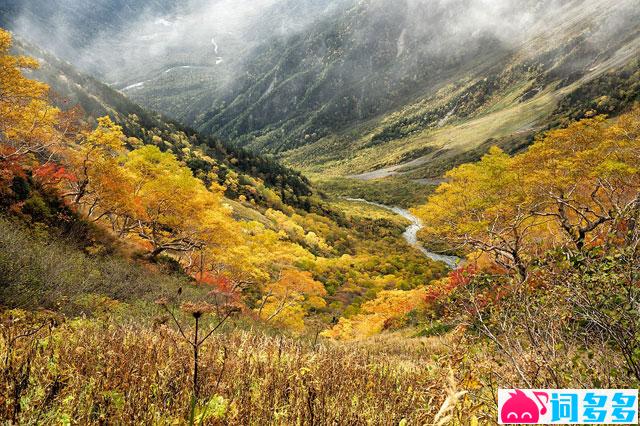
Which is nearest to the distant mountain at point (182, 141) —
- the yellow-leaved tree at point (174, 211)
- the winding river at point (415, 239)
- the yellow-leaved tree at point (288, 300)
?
the winding river at point (415, 239)

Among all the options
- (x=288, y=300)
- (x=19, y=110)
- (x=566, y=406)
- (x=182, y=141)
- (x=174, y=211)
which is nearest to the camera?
(x=566, y=406)

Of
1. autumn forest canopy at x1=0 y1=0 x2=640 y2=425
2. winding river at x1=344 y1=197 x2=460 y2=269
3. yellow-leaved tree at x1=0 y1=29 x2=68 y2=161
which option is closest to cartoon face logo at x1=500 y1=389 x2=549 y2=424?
autumn forest canopy at x1=0 y1=0 x2=640 y2=425

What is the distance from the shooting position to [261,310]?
2042 cm

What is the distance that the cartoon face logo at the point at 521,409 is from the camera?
2648 millimetres

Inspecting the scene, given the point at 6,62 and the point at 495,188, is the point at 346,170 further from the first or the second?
the point at 6,62

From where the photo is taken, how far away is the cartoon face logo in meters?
2.65

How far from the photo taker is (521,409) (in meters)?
2.75

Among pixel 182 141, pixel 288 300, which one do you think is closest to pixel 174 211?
pixel 288 300

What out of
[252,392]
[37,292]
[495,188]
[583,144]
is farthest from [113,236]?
[583,144]

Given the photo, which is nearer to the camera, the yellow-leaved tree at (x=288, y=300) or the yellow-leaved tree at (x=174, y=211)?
the yellow-leaved tree at (x=174, y=211)

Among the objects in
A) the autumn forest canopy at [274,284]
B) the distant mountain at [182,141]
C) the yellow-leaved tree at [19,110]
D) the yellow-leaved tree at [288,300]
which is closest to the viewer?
the autumn forest canopy at [274,284]

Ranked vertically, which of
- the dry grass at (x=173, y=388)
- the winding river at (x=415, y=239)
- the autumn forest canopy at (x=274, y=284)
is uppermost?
the winding river at (x=415, y=239)

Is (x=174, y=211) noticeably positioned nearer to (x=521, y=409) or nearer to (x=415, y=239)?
(x=521, y=409)

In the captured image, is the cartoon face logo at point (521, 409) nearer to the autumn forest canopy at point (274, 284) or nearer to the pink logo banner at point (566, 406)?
the pink logo banner at point (566, 406)
